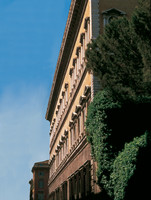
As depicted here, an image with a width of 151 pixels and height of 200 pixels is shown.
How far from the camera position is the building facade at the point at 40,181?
10162cm

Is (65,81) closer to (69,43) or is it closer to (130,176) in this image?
(69,43)

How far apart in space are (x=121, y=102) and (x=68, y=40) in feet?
53.1

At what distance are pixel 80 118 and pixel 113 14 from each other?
8.36 meters

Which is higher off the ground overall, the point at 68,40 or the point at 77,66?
the point at 68,40

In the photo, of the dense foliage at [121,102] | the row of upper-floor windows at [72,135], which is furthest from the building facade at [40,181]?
the dense foliage at [121,102]

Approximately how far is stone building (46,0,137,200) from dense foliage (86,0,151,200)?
9.62 ft

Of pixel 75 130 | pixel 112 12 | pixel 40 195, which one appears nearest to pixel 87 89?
pixel 112 12

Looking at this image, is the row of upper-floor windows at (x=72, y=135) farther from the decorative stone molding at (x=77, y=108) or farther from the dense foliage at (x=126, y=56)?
the dense foliage at (x=126, y=56)

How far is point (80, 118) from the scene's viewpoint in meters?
30.2

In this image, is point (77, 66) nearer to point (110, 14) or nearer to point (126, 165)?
point (110, 14)

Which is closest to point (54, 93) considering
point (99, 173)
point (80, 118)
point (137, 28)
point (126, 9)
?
point (80, 118)

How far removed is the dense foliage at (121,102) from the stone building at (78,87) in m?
2.93

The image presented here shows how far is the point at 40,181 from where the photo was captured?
103625 mm

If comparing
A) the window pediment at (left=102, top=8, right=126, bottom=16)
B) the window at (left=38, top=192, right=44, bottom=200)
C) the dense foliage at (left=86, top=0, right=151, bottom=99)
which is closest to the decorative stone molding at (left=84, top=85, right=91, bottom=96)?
the window pediment at (left=102, top=8, right=126, bottom=16)
